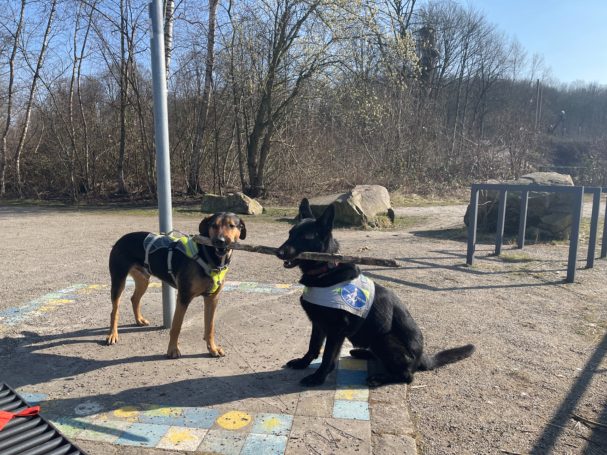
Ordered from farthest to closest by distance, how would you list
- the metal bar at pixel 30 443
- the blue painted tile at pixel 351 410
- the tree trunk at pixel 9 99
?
the tree trunk at pixel 9 99 < the blue painted tile at pixel 351 410 < the metal bar at pixel 30 443

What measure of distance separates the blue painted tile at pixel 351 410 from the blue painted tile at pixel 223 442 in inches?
26.6

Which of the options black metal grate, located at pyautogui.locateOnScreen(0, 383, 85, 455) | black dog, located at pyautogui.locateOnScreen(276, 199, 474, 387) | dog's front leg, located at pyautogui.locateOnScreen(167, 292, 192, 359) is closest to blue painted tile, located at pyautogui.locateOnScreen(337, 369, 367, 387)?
black dog, located at pyautogui.locateOnScreen(276, 199, 474, 387)

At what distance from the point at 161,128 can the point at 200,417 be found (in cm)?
287

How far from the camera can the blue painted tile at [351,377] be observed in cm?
367

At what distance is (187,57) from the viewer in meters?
17.1

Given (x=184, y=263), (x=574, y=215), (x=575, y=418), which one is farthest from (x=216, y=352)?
(x=574, y=215)

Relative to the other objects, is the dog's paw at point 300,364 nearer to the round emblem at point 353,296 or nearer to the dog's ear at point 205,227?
the round emblem at point 353,296

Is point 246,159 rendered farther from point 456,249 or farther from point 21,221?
point 456,249

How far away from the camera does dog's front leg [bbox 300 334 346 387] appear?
3.56m

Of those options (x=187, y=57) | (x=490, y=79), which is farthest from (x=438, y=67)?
(x=187, y=57)

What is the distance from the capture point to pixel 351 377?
3.79 meters

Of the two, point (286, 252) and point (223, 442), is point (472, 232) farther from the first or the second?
point (223, 442)

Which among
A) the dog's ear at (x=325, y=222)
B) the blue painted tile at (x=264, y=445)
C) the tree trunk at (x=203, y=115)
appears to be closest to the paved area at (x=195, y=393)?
the blue painted tile at (x=264, y=445)

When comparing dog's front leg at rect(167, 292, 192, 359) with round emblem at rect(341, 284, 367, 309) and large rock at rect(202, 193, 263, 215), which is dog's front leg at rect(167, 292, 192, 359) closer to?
round emblem at rect(341, 284, 367, 309)
